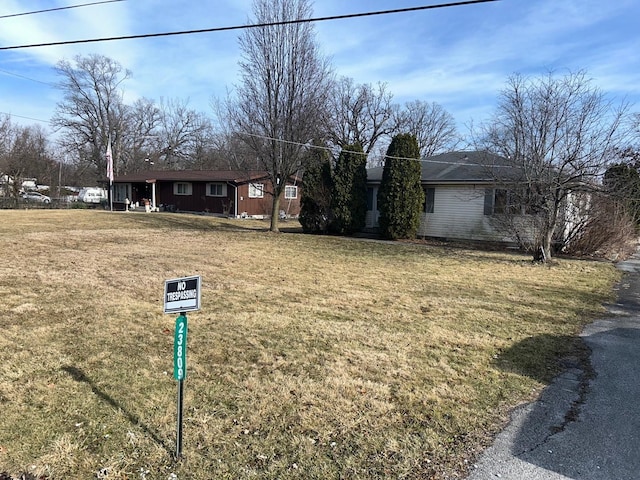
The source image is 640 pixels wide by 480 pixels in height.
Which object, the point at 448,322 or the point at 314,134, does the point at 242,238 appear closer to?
the point at 314,134

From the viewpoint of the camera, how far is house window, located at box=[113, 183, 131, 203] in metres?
37.8

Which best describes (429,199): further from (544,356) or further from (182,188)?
(182,188)

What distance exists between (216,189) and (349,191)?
1318 centimetres

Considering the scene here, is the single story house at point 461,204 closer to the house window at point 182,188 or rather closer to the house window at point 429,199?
the house window at point 429,199

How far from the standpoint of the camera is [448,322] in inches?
243

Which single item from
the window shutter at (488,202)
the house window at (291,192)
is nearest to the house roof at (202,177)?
the house window at (291,192)

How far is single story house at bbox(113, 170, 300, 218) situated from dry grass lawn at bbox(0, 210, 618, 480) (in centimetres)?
1951

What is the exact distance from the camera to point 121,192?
39062mm

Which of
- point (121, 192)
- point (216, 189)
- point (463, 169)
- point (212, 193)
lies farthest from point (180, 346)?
point (121, 192)

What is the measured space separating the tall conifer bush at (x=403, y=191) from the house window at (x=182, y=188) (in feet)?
60.2

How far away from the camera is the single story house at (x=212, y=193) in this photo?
29.0 meters

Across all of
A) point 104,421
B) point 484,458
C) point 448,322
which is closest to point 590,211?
point 448,322

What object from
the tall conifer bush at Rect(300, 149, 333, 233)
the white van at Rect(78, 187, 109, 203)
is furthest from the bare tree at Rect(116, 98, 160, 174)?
the tall conifer bush at Rect(300, 149, 333, 233)

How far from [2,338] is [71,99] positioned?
5103 centimetres
